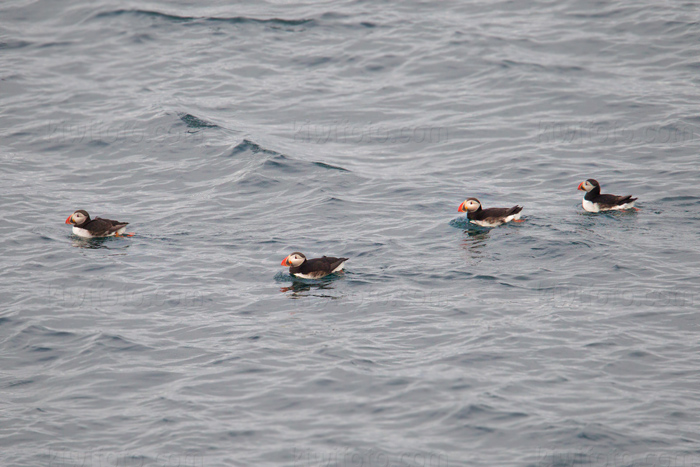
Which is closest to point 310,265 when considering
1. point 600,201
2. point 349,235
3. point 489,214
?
point 349,235

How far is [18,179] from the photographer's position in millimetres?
19969

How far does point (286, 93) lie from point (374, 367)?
15.7m

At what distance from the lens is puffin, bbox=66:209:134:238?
53.5 ft

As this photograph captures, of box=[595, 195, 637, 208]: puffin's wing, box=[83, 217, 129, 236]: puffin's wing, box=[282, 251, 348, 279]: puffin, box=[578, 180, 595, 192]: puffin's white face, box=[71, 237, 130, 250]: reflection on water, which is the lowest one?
box=[71, 237, 130, 250]: reflection on water

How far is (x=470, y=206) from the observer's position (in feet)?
53.8

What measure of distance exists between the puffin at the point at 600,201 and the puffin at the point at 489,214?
1.57m

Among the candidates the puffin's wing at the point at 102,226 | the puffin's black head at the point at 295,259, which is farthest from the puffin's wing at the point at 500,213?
the puffin's wing at the point at 102,226

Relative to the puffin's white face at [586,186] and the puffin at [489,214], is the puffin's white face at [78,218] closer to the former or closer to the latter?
the puffin at [489,214]

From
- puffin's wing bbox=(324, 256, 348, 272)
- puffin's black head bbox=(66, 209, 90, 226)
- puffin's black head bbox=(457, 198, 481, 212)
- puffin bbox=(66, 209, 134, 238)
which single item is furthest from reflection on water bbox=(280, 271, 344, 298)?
puffin's black head bbox=(66, 209, 90, 226)

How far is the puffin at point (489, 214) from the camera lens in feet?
53.2

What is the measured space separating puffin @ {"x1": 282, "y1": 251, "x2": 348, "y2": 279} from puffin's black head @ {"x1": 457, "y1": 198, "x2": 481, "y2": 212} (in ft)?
11.5

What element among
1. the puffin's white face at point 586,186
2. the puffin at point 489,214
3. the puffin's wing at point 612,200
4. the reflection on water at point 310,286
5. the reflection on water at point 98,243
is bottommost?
A: the reflection on water at point 310,286

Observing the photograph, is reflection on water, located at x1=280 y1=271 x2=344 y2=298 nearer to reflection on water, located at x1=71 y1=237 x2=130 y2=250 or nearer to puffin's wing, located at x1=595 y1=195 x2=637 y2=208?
reflection on water, located at x1=71 y1=237 x2=130 y2=250

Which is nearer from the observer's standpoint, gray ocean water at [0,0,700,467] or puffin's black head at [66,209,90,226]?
gray ocean water at [0,0,700,467]
